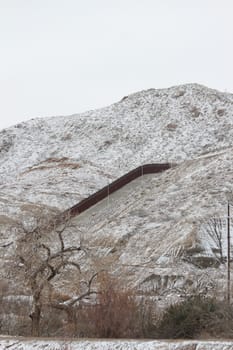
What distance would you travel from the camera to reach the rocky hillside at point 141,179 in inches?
1086

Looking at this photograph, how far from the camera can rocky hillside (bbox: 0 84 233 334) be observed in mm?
27578

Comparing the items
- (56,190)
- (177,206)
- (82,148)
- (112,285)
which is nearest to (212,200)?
(177,206)

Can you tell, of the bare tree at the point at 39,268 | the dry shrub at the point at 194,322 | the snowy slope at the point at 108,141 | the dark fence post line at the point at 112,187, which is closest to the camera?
the dry shrub at the point at 194,322

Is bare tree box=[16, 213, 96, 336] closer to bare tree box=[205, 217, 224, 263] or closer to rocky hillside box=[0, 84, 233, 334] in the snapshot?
rocky hillside box=[0, 84, 233, 334]

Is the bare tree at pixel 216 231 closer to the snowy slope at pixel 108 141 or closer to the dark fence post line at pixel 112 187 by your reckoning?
the dark fence post line at pixel 112 187

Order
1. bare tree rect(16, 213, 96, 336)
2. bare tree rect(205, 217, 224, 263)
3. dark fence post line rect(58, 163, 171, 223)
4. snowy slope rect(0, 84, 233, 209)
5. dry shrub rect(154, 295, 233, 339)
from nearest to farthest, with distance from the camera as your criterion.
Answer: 1. dry shrub rect(154, 295, 233, 339)
2. bare tree rect(16, 213, 96, 336)
3. bare tree rect(205, 217, 224, 263)
4. dark fence post line rect(58, 163, 171, 223)
5. snowy slope rect(0, 84, 233, 209)

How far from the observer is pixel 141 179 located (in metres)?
43.7

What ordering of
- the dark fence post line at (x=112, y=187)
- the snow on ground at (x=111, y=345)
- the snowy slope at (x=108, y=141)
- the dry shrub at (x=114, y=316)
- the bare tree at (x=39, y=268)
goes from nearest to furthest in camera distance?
the snow on ground at (x=111, y=345) < the dry shrub at (x=114, y=316) < the bare tree at (x=39, y=268) < the dark fence post line at (x=112, y=187) < the snowy slope at (x=108, y=141)

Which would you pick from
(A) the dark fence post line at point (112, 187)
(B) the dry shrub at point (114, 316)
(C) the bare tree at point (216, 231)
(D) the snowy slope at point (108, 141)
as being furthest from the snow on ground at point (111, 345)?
(D) the snowy slope at point (108, 141)

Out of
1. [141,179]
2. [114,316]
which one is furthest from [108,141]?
[114,316]

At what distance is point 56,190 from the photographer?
4900 cm

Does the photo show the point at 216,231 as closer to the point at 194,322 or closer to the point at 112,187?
the point at 194,322

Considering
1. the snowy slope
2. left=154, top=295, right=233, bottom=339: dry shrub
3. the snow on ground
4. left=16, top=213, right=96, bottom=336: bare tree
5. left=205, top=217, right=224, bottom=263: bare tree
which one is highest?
the snowy slope

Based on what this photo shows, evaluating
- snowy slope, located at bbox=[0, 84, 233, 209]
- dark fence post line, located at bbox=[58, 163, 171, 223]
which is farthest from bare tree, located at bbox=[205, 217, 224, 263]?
snowy slope, located at bbox=[0, 84, 233, 209]
